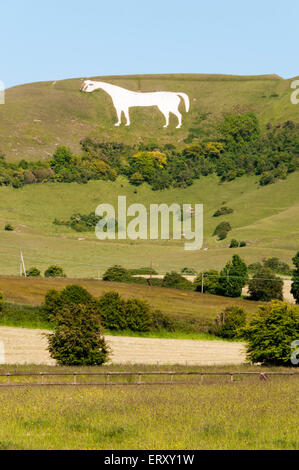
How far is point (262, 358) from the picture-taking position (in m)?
44.8

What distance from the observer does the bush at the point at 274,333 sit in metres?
42.8

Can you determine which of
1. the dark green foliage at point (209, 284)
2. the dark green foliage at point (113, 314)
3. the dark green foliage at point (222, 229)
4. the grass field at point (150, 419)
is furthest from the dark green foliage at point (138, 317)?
the dark green foliage at point (222, 229)

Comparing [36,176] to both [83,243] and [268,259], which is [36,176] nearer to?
[83,243]

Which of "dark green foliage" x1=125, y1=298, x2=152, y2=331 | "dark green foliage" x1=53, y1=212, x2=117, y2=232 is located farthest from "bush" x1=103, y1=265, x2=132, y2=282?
"dark green foliage" x1=53, y1=212, x2=117, y2=232

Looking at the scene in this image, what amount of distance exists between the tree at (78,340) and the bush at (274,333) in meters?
10.8

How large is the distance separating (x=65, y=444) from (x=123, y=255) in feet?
359

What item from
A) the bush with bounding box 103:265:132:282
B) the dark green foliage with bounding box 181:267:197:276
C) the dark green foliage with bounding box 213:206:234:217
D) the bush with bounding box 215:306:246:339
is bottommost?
the dark green foliage with bounding box 181:267:197:276

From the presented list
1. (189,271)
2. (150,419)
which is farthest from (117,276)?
(150,419)

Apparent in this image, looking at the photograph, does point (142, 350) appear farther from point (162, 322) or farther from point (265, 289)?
point (265, 289)

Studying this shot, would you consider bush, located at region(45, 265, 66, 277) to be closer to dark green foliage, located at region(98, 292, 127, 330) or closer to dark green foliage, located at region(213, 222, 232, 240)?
dark green foliage, located at region(98, 292, 127, 330)

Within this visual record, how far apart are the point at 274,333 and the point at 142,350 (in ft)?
44.2

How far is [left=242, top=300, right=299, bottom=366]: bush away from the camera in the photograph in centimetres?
4281

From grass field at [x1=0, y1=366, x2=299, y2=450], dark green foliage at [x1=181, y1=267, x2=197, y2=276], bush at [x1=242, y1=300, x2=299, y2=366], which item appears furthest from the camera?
dark green foliage at [x1=181, y1=267, x2=197, y2=276]

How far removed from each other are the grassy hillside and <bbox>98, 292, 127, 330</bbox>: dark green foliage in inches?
1408
